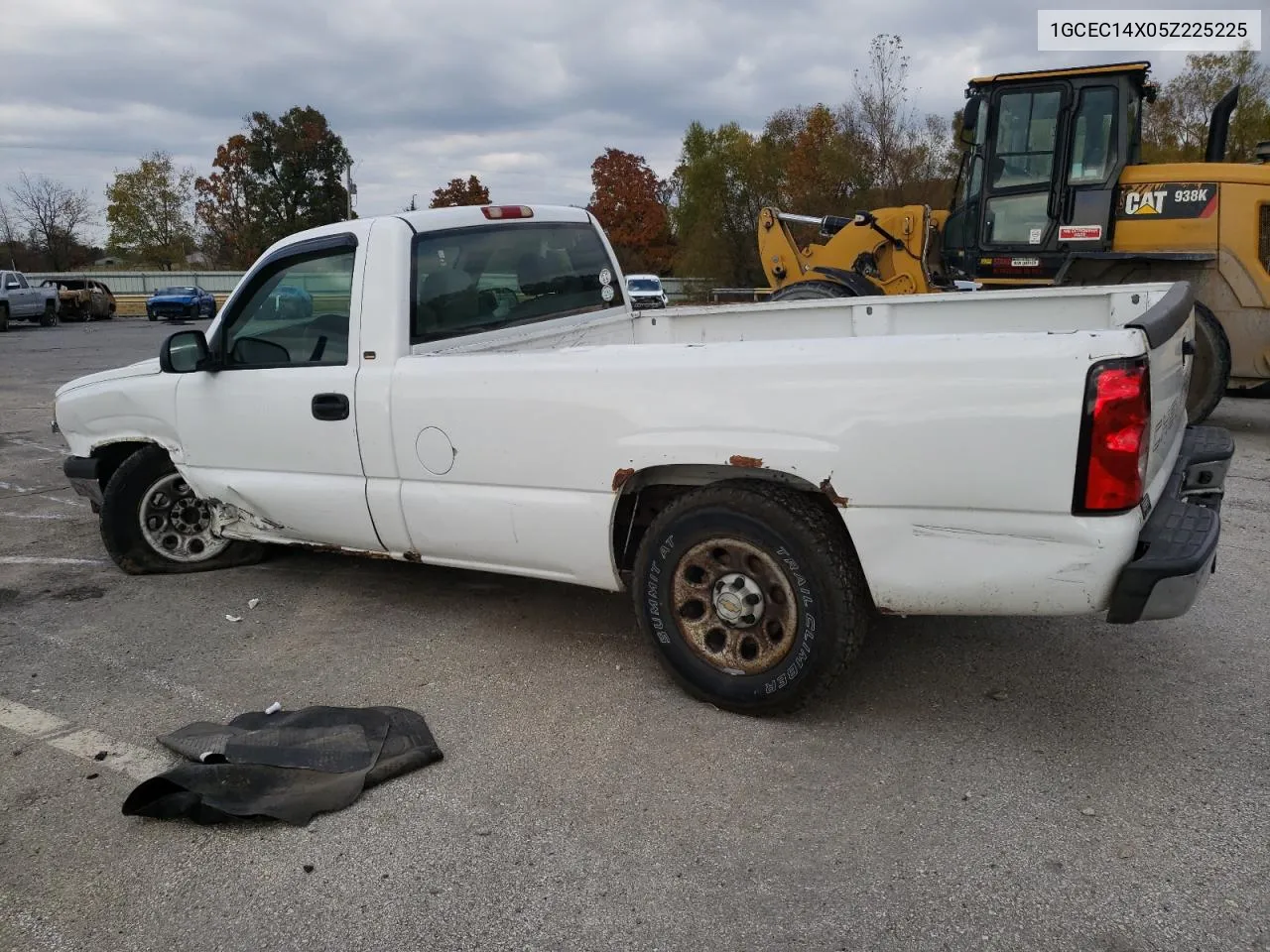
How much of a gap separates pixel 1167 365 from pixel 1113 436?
2.47 ft

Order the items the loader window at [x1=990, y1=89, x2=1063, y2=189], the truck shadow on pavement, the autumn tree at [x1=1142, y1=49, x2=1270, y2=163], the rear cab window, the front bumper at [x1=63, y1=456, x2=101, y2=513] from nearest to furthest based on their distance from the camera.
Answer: the truck shadow on pavement
the rear cab window
the front bumper at [x1=63, y1=456, x2=101, y2=513]
the loader window at [x1=990, y1=89, x2=1063, y2=189]
the autumn tree at [x1=1142, y1=49, x2=1270, y2=163]

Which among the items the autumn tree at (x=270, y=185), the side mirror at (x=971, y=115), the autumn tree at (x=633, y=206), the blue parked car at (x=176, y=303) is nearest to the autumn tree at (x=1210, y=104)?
the side mirror at (x=971, y=115)

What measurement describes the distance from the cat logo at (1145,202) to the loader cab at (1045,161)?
0.55 feet

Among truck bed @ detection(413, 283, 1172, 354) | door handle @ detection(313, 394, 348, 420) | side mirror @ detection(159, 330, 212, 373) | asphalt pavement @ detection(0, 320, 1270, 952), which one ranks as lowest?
asphalt pavement @ detection(0, 320, 1270, 952)

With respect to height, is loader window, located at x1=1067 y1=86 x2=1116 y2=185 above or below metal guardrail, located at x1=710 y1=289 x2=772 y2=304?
above

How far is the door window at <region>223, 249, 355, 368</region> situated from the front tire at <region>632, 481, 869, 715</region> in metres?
1.83

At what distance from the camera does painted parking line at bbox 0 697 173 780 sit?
3.33 m

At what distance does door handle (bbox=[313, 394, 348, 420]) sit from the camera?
13.8 ft

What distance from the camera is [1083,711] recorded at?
348cm

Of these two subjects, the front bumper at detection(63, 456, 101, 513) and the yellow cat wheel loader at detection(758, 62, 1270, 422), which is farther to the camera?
the yellow cat wheel loader at detection(758, 62, 1270, 422)

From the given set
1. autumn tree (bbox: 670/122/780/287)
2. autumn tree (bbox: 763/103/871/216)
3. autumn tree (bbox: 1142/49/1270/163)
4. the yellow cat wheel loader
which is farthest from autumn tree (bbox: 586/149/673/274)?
the yellow cat wheel loader

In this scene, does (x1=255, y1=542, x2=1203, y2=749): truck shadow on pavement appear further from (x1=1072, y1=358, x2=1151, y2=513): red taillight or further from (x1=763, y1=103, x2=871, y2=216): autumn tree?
(x1=763, y1=103, x2=871, y2=216): autumn tree

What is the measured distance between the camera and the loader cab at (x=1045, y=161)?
926 centimetres

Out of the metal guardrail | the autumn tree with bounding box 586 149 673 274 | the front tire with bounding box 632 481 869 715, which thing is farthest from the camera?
the autumn tree with bounding box 586 149 673 274
